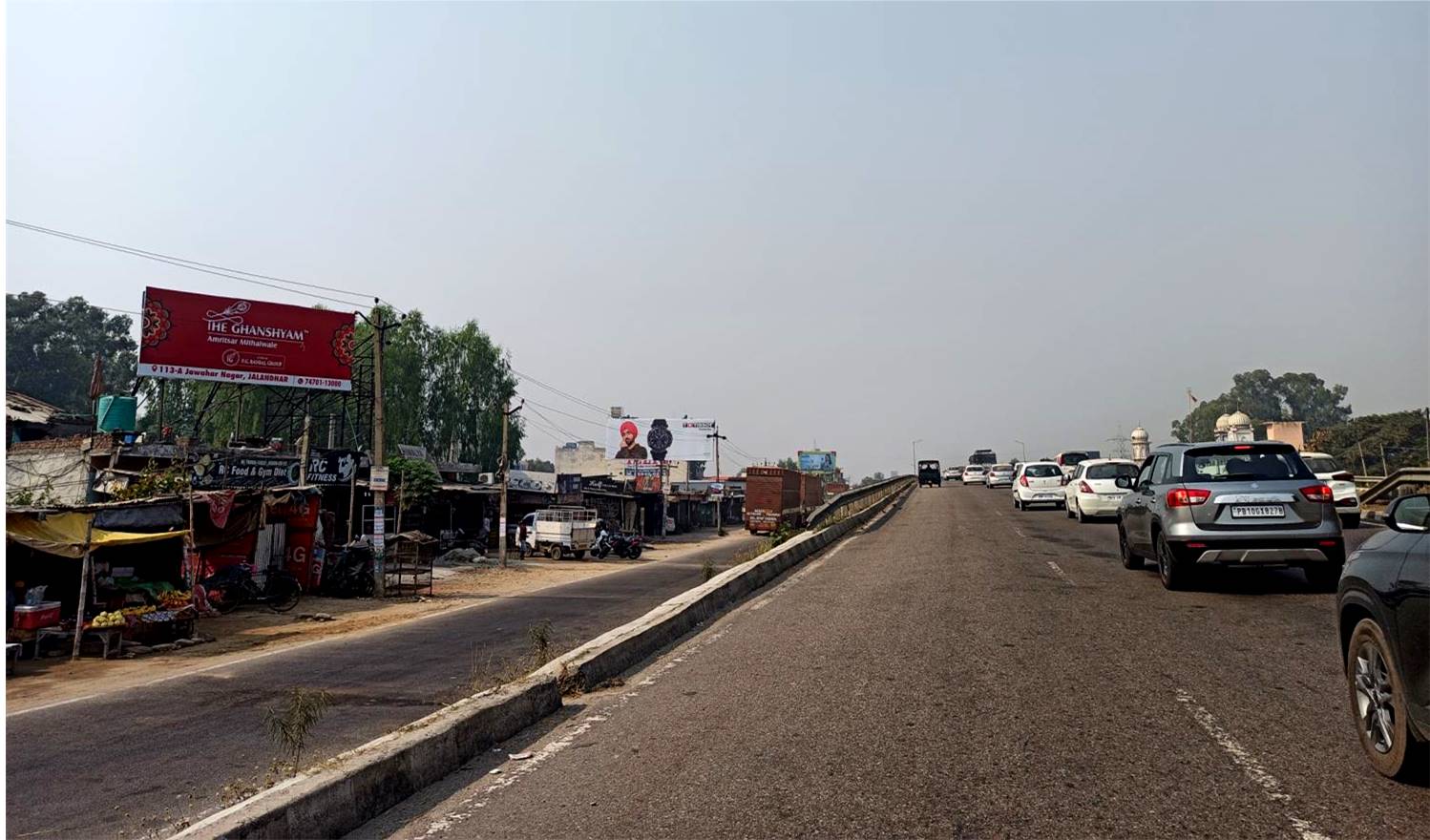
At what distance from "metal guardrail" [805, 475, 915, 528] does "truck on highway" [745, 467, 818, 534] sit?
4945 millimetres

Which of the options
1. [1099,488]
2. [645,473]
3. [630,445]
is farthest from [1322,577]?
[630,445]

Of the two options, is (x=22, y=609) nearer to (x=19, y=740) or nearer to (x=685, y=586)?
(x=19, y=740)

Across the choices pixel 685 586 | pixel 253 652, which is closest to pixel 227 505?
pixel 253 652

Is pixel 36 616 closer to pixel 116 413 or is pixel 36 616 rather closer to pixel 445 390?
pixel 116 413

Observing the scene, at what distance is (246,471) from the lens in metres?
32.8

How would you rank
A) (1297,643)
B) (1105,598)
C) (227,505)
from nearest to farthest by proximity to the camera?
(1297,643), (1105,598), (227,505)

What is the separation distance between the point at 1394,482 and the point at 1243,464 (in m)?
20.9

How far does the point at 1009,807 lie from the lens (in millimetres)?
4402

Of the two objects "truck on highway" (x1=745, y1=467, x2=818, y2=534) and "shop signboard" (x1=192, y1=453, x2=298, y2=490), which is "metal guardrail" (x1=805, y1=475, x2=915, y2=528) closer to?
"truck on highway" (x1=745, y1=467, x2=818, y2=534)

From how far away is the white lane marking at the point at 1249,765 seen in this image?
4062 millimetres

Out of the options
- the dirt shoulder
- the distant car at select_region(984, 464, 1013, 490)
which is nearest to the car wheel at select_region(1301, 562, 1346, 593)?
the dirt shoulder

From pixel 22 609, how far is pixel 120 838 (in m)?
13.8

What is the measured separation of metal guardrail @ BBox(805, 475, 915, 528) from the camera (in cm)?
2712

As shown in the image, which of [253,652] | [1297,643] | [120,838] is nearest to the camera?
[120,838]
